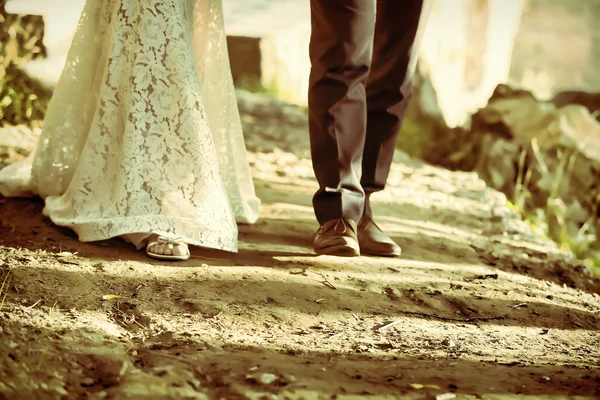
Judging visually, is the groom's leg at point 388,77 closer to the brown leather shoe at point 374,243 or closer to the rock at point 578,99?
the brown leather shoe at point 374,243

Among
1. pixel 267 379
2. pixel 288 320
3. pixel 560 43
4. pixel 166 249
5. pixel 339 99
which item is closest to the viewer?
pixel 267 379

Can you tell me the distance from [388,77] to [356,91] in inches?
12.2

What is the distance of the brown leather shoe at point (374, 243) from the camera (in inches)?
127

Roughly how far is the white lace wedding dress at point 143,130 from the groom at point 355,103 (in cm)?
44

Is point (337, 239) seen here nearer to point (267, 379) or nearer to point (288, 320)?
point (288, 320)

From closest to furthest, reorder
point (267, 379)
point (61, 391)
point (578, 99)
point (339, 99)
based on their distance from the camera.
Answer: point (61, 391)
point (267, 379)
point (339, 99)
point (578, 99)

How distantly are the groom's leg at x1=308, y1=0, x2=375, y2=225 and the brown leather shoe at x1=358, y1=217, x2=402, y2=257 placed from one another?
0.21 metres

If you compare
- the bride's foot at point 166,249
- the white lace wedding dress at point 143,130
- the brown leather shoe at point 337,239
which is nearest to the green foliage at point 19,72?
the white lace wedding dress at point 143,130

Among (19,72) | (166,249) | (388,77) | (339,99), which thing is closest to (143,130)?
(166,249)

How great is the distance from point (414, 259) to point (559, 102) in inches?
180

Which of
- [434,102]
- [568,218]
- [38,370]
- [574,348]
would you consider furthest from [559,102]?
[38,370]

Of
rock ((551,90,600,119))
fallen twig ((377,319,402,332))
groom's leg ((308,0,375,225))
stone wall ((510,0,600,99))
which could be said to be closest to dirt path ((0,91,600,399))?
fallen twig ((377,319,402,332))

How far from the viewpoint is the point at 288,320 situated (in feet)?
7.93

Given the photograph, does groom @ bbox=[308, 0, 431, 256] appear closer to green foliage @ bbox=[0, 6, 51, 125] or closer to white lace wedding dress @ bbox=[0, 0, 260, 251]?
white lace wedding dress @ bbox=[0, 0, 260, 251]
